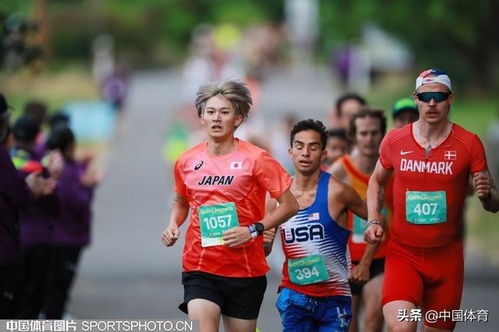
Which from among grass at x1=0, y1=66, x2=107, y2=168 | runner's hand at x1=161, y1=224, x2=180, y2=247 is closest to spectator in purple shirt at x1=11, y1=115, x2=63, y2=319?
runner's hand at x1=161, y1=224, x2=180, y2=247

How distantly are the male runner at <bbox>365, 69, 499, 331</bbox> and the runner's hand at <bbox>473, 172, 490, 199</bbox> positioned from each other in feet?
0.09

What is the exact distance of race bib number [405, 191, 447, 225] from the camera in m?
9.23

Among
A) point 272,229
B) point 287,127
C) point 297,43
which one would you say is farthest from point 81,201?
point 297,43

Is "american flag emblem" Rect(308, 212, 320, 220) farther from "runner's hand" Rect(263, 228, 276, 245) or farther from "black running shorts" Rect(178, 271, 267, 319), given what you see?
"black running shorts" Rect(178, 271, 267, 319)

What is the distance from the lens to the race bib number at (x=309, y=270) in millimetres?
9617

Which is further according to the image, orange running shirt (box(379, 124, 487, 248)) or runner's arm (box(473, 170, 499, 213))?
orange running shirt (box(379, 124, 487, 248))

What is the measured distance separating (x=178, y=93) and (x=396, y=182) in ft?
134

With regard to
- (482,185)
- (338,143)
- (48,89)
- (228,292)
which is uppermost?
(48,89)

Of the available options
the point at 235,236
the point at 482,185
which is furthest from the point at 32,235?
the point at 482,185

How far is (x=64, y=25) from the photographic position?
65812 millimetres

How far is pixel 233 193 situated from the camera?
9.08 metres

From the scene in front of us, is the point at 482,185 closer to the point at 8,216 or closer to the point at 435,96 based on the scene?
the point at 435,96

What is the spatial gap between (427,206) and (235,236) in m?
1.33

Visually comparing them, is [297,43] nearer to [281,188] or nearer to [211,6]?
[211,6]
